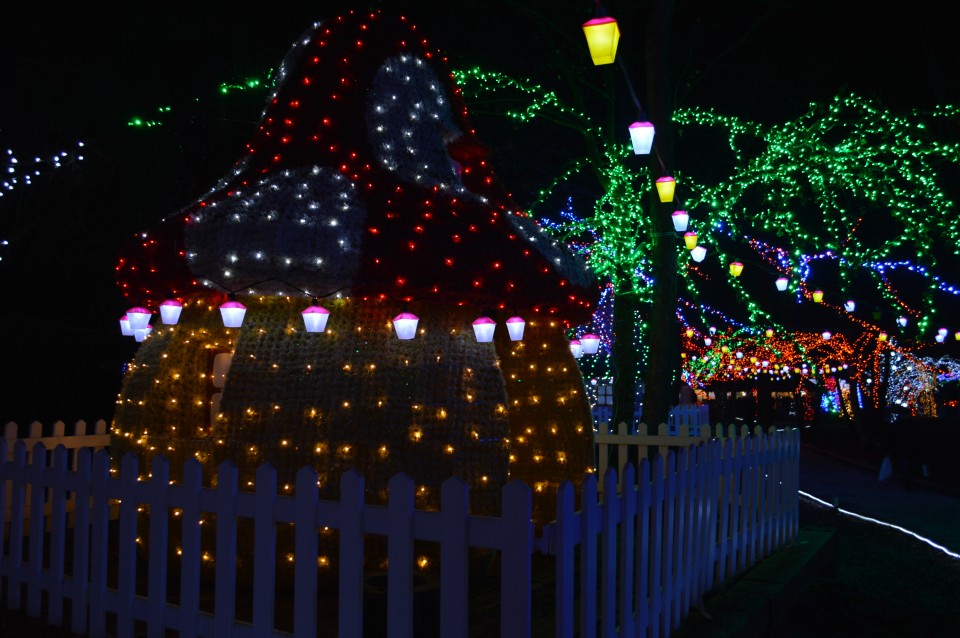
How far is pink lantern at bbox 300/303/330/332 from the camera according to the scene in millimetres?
5777

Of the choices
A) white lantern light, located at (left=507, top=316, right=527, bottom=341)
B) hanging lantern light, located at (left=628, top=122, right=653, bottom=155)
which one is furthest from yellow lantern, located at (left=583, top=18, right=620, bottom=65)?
white lantern light, located at (left=507, top=316, right=527, bottom=341)

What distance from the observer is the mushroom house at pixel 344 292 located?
231 inches

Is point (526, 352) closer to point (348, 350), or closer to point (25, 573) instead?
point (348, 350)

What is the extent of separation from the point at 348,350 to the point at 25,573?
274cm

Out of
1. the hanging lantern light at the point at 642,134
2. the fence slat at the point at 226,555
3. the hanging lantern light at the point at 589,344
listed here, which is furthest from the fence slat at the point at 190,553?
the hanging lantern light at the point at 642,134

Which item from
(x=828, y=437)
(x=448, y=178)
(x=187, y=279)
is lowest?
(x=828, y=437)

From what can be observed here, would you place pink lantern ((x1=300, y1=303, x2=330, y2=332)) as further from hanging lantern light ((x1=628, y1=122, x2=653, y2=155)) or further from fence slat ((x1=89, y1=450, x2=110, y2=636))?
hanging lantern light ((x1=628, y1=122, x2=653, y2=155))

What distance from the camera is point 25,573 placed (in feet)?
19.1

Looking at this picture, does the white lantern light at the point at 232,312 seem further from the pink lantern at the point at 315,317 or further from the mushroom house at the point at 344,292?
the pink lantern at the point at 315,317

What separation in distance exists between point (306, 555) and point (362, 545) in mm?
403

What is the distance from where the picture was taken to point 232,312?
19.6ft

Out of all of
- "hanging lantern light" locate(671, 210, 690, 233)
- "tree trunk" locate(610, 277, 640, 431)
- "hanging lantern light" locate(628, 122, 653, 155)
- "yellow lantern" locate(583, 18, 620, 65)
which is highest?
"yellow lantern" locate(583, 18, 620, 65)

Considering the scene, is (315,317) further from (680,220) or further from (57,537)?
(680,220)

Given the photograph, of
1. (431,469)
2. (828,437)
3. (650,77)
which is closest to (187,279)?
(431,469)
